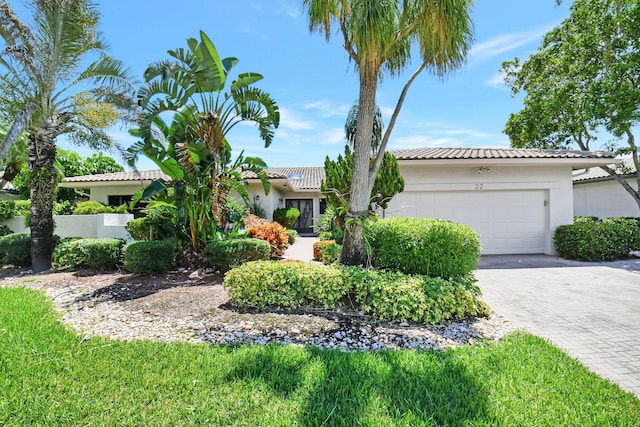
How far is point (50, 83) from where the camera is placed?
8.69 m

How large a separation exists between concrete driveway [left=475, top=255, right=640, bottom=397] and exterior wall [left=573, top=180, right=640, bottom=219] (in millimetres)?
9493

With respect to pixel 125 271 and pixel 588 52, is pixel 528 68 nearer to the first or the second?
pixel 588 52

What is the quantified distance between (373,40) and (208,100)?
492 cm

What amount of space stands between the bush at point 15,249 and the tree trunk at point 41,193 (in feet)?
2.16

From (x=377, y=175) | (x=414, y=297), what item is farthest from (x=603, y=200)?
(x=414, y=297)

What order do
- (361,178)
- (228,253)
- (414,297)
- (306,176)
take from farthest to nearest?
1. (306,176)
2. (228,253)
3. (361,178)
4. (414,297)

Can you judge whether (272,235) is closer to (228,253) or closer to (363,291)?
(228,253)

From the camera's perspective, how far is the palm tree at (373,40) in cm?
480

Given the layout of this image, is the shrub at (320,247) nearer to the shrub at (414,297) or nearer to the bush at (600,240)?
the shrub at (414,297)

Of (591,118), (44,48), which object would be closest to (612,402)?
(44,48)

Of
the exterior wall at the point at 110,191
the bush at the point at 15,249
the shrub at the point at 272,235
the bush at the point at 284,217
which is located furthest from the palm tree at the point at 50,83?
the bush at the point at 284,217

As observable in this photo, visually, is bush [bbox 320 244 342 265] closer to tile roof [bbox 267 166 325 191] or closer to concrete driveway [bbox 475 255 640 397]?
concrete driveway [bbox 475 255 640 397]

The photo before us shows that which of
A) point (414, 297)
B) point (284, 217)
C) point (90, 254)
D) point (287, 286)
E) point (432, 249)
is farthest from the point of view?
point (284, 217)

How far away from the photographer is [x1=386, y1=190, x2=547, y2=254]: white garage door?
11.7 metres
